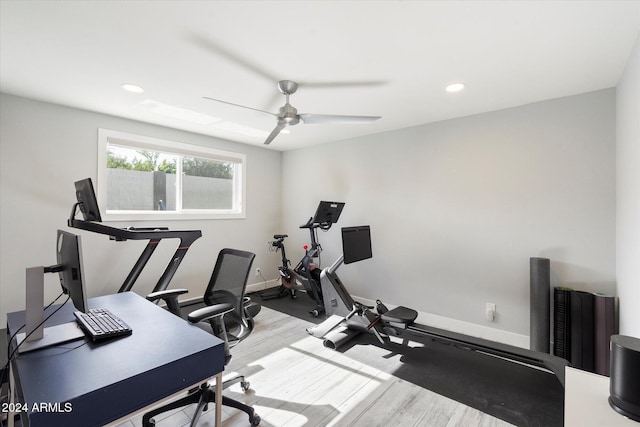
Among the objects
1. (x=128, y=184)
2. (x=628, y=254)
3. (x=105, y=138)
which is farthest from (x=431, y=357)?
(x=105, y=138)

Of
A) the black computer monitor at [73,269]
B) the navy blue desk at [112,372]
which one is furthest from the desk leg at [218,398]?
the black computer monitor at [73,269]

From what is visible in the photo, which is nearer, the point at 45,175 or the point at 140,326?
the point at 140,326

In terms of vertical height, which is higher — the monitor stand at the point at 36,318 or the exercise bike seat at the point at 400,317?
the monitor stand at the point at 36,318

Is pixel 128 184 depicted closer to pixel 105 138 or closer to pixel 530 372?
pixel 105 138

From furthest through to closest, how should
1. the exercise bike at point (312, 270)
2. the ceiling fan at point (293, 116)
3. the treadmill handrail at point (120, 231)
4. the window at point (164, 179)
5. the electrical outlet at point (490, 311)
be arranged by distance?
the exercise bike at point (312, 270), the window at point (164, 179), the electrical outlet at point (490, 311), the ceiling fan at point (293, 116), the treadmill handrail at point (120, 231)

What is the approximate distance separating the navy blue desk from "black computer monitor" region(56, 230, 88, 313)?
0.21 metres

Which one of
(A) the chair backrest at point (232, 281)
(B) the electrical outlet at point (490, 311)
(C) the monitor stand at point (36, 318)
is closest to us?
(C) the monitor stand at point (36, 318)

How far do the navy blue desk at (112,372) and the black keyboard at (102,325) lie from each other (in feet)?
0.13

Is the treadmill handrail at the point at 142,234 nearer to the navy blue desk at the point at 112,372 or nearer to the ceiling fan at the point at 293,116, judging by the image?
the navy blue desk at the point at 112,372

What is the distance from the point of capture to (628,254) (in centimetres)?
200

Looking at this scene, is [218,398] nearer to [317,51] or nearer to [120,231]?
[120,231]

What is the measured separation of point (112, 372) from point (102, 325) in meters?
0.51

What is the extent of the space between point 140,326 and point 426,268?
3041 millimetres

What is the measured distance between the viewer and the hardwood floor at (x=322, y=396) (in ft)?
6.11
